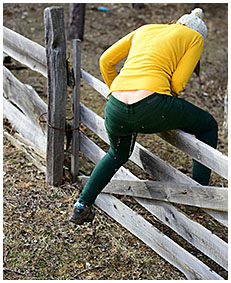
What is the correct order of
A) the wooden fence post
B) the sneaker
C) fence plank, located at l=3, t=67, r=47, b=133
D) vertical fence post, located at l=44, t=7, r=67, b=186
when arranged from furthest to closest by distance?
1. the wooden fence post
2. fence plank, located at l=3, t=67, r=47, b=133
3. vertical fence post, located at l=44, t=7, r=67, b=186
4. the sneaker

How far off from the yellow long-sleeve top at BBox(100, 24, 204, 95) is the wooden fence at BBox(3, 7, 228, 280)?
0.44 metres

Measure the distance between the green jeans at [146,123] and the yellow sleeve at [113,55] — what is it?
42cm

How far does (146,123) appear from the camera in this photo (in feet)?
10.4

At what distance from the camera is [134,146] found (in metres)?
3.77

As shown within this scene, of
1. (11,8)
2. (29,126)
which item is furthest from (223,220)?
(11,8)

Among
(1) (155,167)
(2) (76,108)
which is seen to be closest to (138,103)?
(1) (155,167)

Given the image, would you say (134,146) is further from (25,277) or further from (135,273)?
(25,277)

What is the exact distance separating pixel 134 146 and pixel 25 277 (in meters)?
1.47

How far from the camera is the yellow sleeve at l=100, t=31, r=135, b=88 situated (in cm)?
340

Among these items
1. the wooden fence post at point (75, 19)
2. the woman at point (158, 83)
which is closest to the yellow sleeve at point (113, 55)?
the woman at point (158, 83)

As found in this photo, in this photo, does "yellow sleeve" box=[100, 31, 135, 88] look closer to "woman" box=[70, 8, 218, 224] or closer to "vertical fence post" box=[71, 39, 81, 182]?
"woman" box=[70, 8, 218, 224]

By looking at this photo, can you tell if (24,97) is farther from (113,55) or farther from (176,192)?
(176,192)

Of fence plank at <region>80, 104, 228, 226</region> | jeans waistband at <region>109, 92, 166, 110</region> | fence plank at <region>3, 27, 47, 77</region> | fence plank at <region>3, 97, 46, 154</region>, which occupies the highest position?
jeans waistband at <region>109, 92, 166, 110</region>

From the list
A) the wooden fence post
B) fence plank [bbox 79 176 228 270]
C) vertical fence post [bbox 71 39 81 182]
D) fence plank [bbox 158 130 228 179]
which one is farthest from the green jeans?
the wooden fence post
